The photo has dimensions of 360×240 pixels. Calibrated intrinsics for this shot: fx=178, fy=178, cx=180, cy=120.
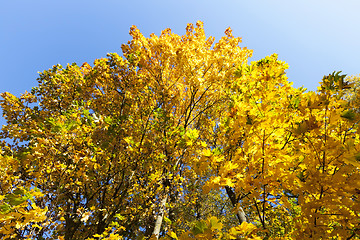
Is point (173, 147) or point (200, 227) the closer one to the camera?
point (200, 227)

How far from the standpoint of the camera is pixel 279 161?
200cm

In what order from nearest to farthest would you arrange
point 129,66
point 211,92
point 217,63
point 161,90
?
point 129,66 → point 161,90 → point 217,63 → point 211,92

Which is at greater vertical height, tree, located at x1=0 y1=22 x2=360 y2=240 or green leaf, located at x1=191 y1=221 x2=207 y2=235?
tree, located at x1=0 y1=22 x2=360 y2=240

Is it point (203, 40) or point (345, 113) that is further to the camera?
point (203, 40)

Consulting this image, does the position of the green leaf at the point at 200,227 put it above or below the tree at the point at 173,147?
below

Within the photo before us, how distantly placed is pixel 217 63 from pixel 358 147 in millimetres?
5093

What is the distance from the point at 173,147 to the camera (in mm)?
5289

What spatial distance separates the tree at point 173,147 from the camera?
1.76 m

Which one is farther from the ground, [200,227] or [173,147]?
[173,147]

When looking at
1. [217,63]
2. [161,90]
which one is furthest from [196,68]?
[161,90]

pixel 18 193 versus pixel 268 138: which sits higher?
pixel 268 138

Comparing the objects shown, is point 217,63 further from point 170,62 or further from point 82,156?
point 82,156

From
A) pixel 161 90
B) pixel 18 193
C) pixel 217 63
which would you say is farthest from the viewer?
pixel 217 63

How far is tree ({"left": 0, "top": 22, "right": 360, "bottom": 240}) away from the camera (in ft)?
5.77
